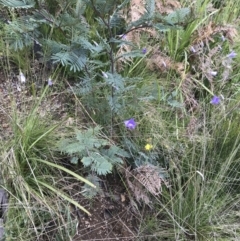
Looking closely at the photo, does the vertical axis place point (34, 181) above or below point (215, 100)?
below

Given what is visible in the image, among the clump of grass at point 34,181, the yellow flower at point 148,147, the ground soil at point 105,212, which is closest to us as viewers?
the clump of grass at point 34,181

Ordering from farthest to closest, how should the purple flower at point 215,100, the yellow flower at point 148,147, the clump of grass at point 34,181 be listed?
1. the purple flower at point 215,100
2. the yellow flower at point 148,147
3. the clump of grass at point 34,181

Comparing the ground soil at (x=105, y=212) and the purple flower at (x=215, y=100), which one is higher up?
the purple flower at (x=215, y=100)

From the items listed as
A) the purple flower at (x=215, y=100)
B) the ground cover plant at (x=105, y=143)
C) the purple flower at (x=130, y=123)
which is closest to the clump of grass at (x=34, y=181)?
the ground cover plant at (x=105, y=143)

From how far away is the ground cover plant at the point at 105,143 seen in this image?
1.63m

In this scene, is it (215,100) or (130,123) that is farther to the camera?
(215,100)

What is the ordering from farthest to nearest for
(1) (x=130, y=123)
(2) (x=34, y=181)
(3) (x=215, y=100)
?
(3) (x=215, y=100)
(1) (x=130, y=123)
(2) (x=34, y=181)

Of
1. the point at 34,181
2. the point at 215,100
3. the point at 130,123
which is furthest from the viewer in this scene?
the point at 215,100

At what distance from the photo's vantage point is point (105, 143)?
168 centimetres

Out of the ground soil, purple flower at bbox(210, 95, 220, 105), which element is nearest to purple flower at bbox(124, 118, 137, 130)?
the ground soil

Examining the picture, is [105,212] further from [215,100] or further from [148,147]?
[215,100]

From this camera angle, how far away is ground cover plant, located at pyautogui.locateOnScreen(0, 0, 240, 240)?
5.35ft

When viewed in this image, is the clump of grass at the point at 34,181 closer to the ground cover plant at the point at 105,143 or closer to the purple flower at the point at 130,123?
the ground cover plant at the point at 105,143

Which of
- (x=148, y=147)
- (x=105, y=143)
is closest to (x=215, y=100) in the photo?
(x=148, y=147)
